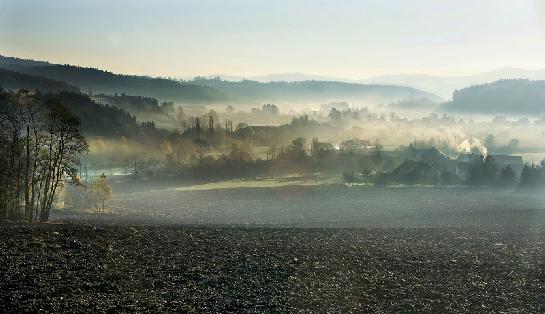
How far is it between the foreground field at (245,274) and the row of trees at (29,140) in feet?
42.3

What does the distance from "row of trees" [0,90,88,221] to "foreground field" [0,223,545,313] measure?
12.9 metres

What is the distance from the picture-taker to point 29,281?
23.4 m

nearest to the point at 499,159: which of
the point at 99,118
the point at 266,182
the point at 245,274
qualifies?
the point at 266,182

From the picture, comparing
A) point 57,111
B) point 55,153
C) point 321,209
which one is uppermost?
point 57,111

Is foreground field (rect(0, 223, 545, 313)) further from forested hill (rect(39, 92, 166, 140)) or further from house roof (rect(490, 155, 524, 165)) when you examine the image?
house roof (rect(490, 155, 524, 165))

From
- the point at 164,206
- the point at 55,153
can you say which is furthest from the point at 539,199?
the point at 55,153

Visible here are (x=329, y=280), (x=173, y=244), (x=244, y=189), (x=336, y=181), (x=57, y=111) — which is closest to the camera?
(x=329, y=280)

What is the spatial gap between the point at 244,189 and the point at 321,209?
139 feet

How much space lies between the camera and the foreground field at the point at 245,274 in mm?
23172

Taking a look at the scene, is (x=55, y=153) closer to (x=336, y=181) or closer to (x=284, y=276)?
(x=284, y=276)

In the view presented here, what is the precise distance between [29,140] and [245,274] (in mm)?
31159

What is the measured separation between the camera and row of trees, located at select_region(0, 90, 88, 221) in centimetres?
4691

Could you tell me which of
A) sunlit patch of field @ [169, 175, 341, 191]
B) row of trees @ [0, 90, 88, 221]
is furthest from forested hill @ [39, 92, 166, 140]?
row of trees @ [0, 90, 88, 221]

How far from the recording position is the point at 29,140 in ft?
167
